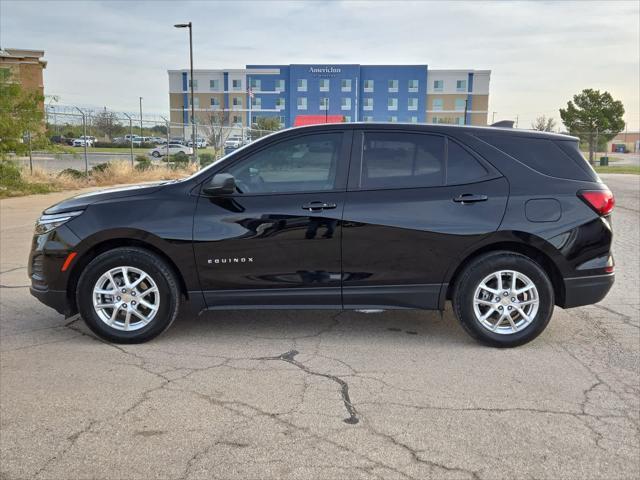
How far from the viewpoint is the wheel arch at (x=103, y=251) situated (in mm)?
5090

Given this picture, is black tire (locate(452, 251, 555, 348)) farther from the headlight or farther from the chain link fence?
the chain link fence

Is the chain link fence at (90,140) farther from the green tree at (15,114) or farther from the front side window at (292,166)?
the front side window at (292,166)

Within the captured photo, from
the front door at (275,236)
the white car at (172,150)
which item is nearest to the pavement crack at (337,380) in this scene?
the front door at (275,236)

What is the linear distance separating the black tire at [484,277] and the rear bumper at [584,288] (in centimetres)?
17

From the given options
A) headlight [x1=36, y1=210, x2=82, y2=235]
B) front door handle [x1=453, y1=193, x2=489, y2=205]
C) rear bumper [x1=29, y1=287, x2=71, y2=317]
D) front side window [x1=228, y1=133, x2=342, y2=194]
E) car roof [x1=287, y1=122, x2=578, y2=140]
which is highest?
car roof [x1=287, y1=122, x2=578, y2=140]

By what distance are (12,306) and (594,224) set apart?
18.5ft

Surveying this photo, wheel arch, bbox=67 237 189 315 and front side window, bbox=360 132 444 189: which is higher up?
front side window, bbox=360 132 444 189

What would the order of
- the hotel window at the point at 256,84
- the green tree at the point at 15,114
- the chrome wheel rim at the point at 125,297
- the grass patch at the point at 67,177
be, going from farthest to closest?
the hotel window at the point at 256,84
the grass patch at the point at 67,177
the green tree at the point at 15,114
the chrome wheel rim at the point at 125,297

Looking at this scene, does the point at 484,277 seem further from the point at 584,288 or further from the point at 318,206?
the point at 318,206

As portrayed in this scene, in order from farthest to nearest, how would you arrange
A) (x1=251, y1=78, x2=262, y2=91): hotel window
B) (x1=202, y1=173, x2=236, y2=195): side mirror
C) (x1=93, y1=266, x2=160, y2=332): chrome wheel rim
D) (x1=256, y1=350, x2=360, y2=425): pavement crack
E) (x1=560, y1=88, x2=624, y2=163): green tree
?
(x1=251, y1=78, x2=262, y2=91): hotel window
(x1=560, y1=88, x2=624, y2=163): green tree
(x1=93, y1=266, x2=160, y2=332): chrome wheel rim
(x1=202, y1=173, x2=236, y2=195): side mirror
(x1=256, y1=350, x2=360, y2=425): pavement crack

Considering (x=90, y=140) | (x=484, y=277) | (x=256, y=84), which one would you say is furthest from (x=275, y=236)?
(x=256, y=84)

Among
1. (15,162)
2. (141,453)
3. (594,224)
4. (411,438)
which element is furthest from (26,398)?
(15,162)

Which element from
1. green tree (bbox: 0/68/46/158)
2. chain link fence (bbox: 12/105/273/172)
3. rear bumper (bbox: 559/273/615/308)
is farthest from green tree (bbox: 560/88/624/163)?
rear bumper (bbox: 559/273/615/308)

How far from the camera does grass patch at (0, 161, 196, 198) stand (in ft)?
55.7
